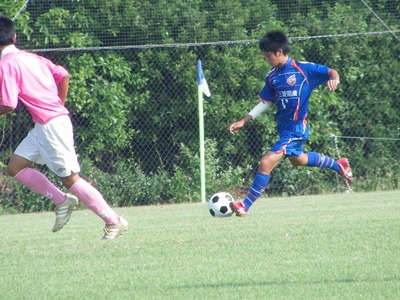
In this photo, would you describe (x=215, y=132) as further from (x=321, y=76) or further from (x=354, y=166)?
(x=321, y=76)

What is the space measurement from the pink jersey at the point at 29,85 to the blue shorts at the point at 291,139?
2456mm

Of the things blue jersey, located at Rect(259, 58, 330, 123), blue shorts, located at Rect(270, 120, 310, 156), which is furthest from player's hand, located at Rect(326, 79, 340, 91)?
blue shorts, located at Rect(270, 120, 310, 156)

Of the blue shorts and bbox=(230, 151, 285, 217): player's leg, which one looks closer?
bbox=(230, 151, 285, 217): player's leg

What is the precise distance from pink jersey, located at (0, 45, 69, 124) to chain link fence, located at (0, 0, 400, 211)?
6826 mm

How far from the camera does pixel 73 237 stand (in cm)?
862

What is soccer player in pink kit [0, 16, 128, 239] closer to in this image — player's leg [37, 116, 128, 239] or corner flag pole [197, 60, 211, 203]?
player's leg [37, 116, 128, 239]

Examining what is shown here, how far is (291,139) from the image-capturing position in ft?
29.4

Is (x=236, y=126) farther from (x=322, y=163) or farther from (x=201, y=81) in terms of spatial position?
(x=201, y=81)

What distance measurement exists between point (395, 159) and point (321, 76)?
22.4 feet

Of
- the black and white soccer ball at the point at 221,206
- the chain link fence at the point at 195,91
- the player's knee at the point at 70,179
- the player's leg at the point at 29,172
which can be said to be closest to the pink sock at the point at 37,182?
the player's leg at the point at 29,172

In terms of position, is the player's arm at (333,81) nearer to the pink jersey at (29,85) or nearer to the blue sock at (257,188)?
the blue sock at (257,188)

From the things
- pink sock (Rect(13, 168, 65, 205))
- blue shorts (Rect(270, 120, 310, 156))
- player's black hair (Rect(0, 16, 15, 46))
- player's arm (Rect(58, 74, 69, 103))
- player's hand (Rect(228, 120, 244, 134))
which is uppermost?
player's black hair (Rect(0, 16, 15, 46))

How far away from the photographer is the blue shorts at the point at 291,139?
8.95 metres

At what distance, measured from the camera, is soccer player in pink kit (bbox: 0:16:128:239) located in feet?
23.4
